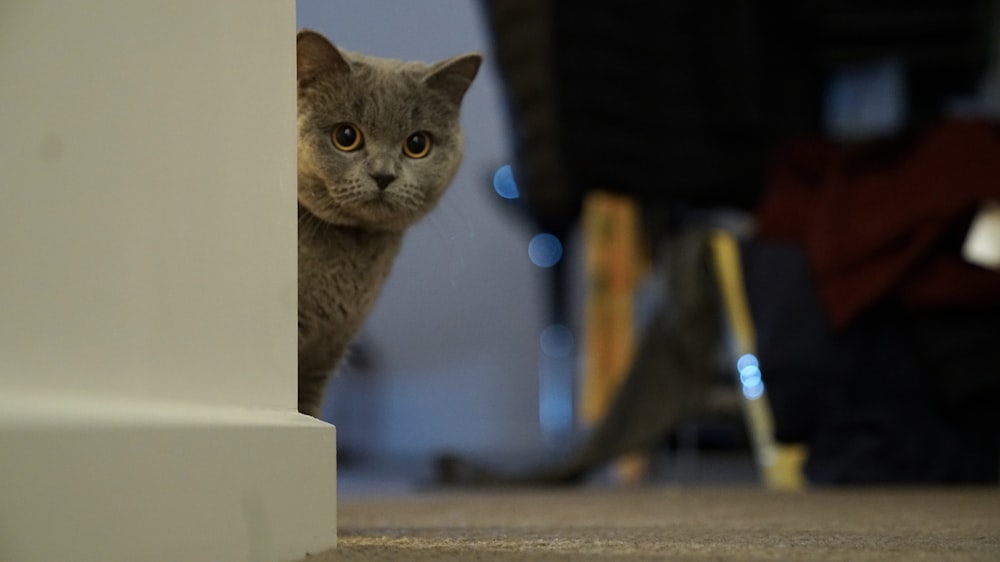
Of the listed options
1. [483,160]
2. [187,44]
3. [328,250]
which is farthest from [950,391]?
[187,44]

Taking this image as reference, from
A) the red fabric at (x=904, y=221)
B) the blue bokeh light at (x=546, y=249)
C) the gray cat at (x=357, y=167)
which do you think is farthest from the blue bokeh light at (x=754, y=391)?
the blue bokeh light at (x=546, y=249)

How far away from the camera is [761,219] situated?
2.05 m

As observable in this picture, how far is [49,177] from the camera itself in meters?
0.52

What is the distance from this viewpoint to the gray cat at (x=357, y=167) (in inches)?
32.3

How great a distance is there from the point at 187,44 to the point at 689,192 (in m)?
1.71

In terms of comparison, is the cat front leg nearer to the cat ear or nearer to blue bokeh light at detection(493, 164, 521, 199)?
the cat ear

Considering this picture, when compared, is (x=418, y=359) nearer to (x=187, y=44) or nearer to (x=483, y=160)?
(x=483, y=160)

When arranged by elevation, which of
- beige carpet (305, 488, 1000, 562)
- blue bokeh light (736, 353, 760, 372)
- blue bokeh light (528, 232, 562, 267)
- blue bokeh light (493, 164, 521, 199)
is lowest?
beige carpet (305, 488, 1000, 562)

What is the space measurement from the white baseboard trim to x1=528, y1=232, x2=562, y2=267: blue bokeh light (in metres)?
3.07

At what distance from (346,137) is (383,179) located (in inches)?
1.9

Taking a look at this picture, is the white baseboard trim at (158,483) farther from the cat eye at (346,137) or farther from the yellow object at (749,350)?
the yellow object at (749,350)

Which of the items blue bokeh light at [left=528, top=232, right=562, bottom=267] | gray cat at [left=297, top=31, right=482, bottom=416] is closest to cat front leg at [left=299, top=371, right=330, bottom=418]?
gray cat at [left=297, top=31, right=482, bottom=416]

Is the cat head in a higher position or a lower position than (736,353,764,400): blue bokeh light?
higher

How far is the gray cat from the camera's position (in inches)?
32.3
